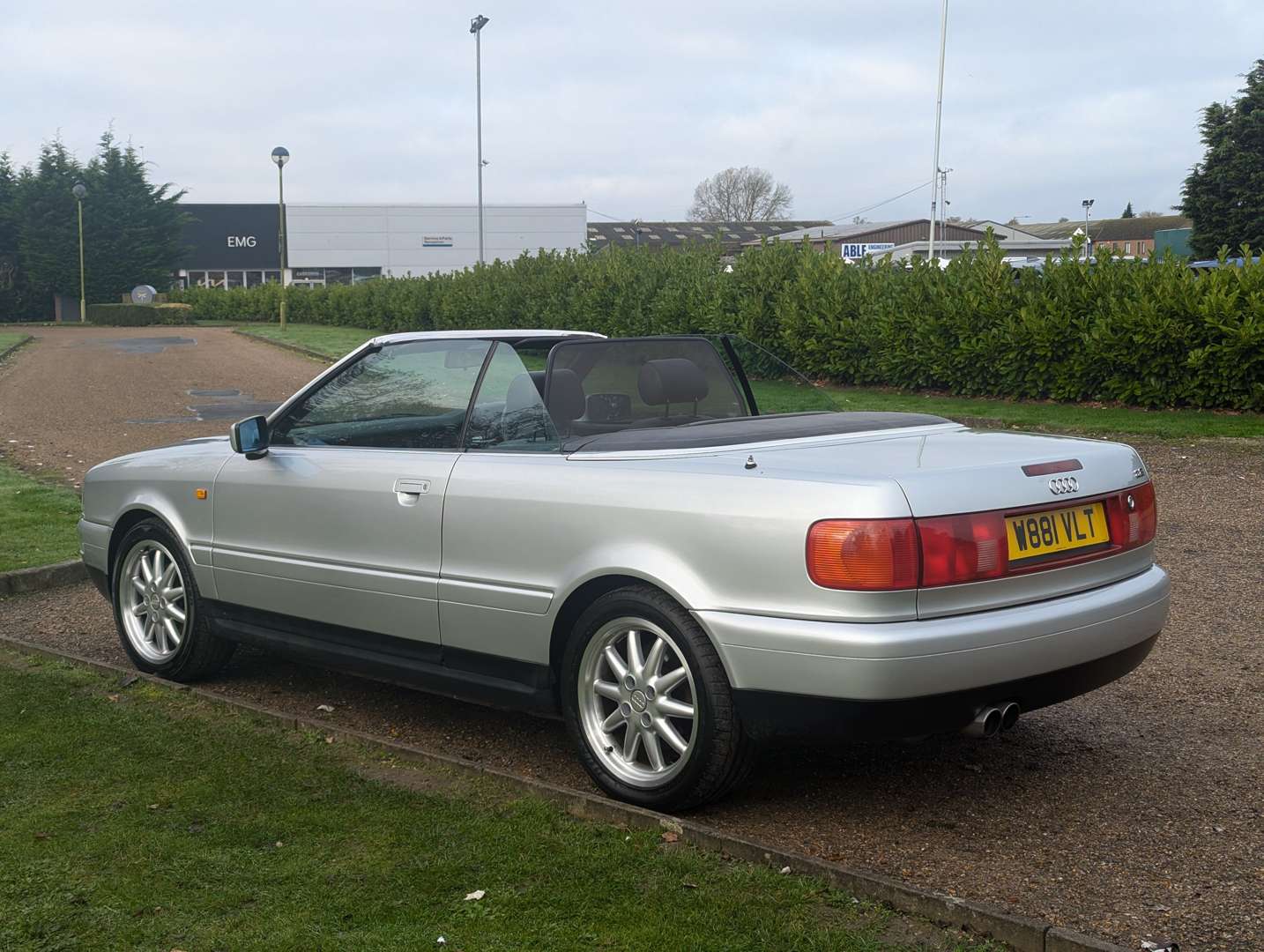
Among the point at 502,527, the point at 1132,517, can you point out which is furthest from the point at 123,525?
the point at 1132,517

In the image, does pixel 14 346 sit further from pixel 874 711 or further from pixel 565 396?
pixel 874 711

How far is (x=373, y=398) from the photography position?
17.9ft

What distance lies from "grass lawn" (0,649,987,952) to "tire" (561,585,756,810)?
217 millimetres

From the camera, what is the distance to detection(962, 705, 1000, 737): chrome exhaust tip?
3.83 metres

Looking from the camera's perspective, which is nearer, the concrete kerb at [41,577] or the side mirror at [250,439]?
the side mirror at [250,439]

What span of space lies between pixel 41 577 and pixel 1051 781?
242 inches

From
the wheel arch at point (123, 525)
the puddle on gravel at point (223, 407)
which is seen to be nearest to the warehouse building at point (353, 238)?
the puddle on gravel at point (223, 407)

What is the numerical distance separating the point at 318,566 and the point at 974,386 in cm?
1426

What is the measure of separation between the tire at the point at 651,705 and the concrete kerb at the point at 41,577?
4.59 m

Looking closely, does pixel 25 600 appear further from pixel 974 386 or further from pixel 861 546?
pixel 974 386

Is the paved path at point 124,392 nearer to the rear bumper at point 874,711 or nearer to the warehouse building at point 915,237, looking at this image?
the rear bumper at point 874,711

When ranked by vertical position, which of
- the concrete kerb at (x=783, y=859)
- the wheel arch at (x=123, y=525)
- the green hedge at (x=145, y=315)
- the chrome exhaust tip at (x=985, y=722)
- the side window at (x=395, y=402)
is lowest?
the concrete kerb at (x=783, y=859)

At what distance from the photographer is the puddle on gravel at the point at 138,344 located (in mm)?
35000

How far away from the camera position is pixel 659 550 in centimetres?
406
